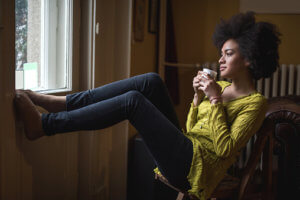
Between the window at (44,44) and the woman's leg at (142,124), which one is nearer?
the woman's leg at (142,124)

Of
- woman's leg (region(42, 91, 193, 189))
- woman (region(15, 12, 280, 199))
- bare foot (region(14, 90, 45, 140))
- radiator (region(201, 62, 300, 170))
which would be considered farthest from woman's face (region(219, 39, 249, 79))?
radiator (region(201, 62, 300, 170))

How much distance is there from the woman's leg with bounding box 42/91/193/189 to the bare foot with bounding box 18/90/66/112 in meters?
0.11

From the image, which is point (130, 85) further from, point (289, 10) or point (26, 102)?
point (289, 10)

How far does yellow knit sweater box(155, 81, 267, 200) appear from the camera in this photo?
63.7 inches

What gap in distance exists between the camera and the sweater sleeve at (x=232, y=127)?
5.30 ft

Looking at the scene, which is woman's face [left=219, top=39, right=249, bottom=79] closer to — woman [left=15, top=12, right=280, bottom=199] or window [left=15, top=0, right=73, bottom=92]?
woman [left=15, top=12, right=280, bottom=199]

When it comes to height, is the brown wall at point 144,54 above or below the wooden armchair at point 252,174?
above

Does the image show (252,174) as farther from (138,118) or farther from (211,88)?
(138,118)

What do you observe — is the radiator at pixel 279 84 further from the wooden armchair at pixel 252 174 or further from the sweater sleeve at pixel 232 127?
the sweater sleeve at pixel 232 127

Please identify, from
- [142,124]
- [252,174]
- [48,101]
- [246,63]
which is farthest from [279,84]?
[48,101]

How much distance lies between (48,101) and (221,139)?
0.76 m

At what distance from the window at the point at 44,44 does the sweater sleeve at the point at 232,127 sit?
86 cm

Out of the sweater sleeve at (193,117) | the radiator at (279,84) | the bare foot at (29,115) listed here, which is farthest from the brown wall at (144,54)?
the bare foot at (29,115)

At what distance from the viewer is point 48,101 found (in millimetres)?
1611
